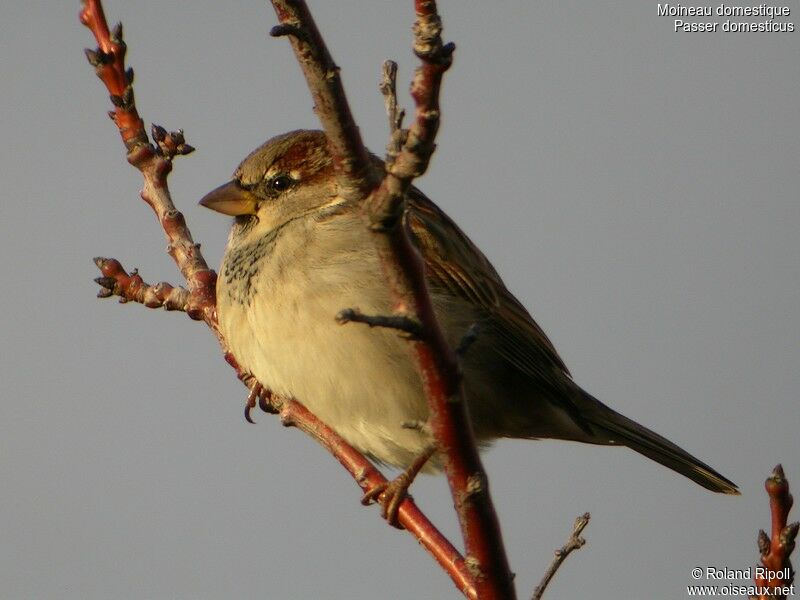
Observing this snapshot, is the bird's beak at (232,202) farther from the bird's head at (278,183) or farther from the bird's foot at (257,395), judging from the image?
the bird's foot at (257,395)

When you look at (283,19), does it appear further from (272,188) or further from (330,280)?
(272,188)

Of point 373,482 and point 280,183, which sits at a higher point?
point 280,183

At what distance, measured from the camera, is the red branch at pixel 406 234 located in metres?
1.33

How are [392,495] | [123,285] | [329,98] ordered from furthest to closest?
1. [123,285]
2. [392,495]
3. [329,98]

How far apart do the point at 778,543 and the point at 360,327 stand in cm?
133

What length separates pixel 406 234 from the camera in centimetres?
150

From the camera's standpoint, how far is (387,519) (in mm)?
2562

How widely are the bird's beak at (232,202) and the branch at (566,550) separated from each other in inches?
67.2

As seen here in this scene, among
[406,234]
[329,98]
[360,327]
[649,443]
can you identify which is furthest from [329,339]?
[329,98]

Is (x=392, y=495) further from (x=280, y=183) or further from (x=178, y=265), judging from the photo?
(x=280, y=183)

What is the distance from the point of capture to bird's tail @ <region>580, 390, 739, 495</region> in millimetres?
3623

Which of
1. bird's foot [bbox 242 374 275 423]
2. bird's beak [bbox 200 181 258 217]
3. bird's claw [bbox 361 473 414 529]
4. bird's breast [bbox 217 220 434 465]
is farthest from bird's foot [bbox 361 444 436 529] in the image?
bird's beak [bbox 200 181 258 217]

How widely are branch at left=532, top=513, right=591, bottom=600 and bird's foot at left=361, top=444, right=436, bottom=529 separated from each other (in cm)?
42

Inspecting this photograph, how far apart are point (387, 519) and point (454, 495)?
911 millimetres
